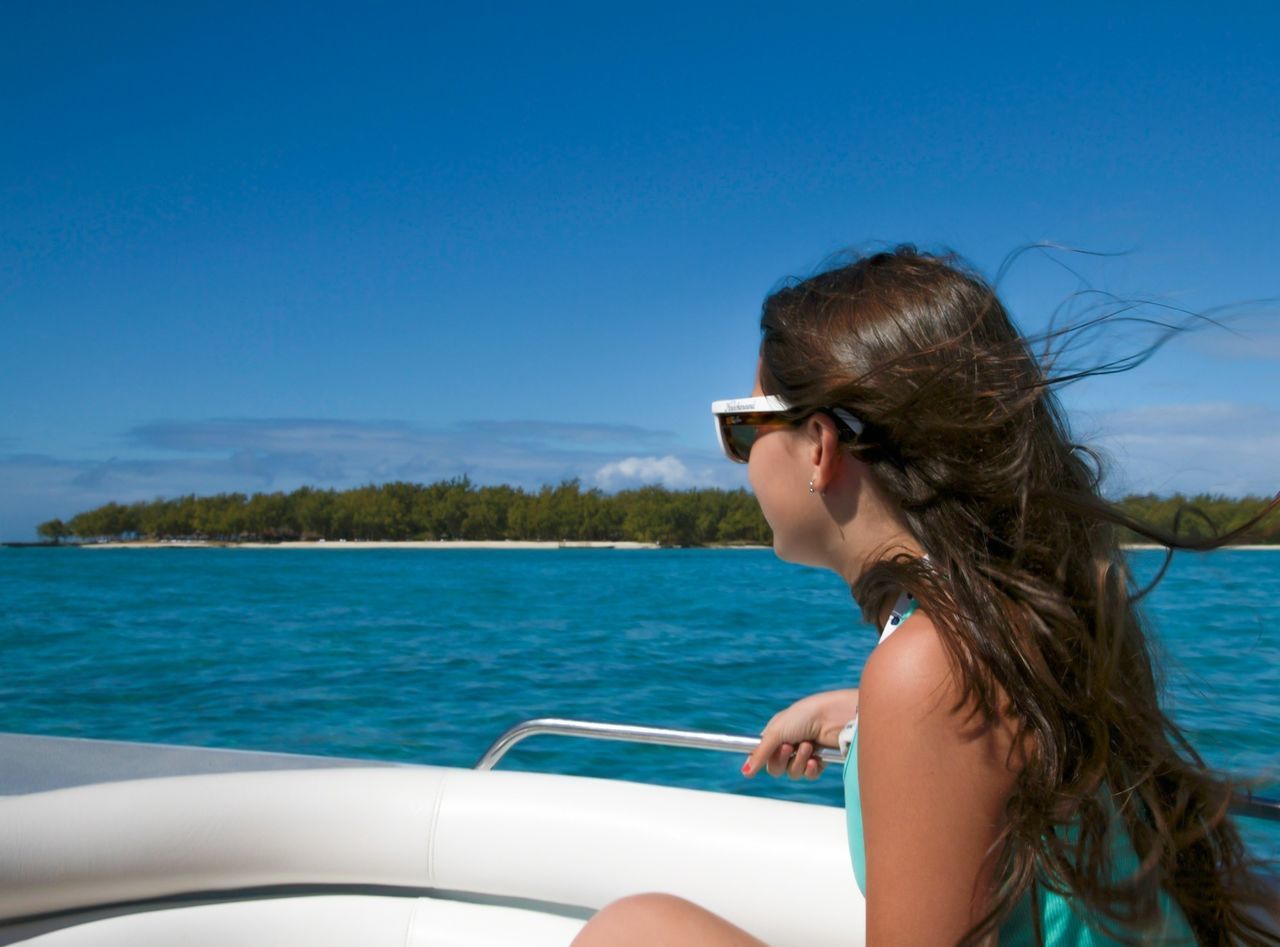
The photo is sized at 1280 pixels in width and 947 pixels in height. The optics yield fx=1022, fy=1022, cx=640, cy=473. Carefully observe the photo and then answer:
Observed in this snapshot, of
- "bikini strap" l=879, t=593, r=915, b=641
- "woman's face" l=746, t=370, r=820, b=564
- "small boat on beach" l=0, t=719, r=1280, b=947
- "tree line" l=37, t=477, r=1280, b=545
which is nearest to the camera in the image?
"bikini strap" l=879, t=593, r=915, b=641

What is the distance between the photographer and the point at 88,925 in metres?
1.69

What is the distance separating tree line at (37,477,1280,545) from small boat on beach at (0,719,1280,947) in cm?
5555

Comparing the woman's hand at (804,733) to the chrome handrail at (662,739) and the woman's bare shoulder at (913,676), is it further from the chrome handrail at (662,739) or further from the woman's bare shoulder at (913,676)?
the woman's bare shoulder at (913,676)

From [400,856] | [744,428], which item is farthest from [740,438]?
[400,856]

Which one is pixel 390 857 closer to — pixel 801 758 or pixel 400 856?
pixel 400 856

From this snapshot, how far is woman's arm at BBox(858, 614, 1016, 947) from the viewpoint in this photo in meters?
0.73

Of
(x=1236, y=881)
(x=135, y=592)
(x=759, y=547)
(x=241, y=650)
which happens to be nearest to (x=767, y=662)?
(x=241, y=650)

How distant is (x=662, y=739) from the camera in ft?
5.58

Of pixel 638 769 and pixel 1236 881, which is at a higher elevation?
pixel 1236 881

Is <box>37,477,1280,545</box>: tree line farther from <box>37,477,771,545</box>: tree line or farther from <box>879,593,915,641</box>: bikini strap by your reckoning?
<box>879,593,915,641</box>: bikini strap

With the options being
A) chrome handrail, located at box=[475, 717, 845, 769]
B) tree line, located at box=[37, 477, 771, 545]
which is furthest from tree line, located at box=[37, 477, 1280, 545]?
chrome handrail, located at box=[475, 717, 845, 769]

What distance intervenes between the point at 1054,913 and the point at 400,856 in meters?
1.28

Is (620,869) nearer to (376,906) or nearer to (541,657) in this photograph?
(376,906)

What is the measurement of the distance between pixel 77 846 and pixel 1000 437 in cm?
160
